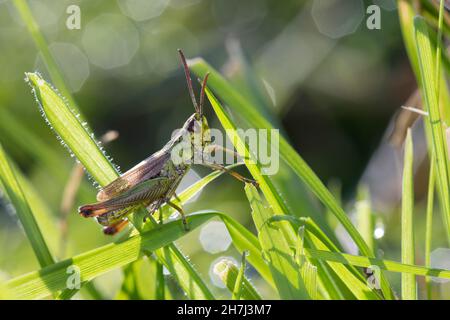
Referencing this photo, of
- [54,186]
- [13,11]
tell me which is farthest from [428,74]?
[13,11]

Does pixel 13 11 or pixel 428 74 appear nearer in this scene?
pixel 428 74

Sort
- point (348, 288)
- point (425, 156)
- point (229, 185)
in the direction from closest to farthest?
1. point (348, 288)
2. point (425, 156)
3. point (229, 185)

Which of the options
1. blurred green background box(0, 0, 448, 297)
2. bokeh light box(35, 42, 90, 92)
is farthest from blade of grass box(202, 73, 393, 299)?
bokeh light box(35, 42, 90, 92)

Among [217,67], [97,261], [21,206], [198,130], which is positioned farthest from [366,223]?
[217,67]

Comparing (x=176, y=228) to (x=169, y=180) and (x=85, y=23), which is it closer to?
(x=169, y=180)

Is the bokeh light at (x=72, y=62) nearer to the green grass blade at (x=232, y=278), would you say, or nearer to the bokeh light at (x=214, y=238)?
the bokeh light at (x=214, y=238)

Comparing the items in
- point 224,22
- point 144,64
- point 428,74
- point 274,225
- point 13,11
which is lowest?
point 274,225

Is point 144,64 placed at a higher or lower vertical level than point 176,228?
higher
